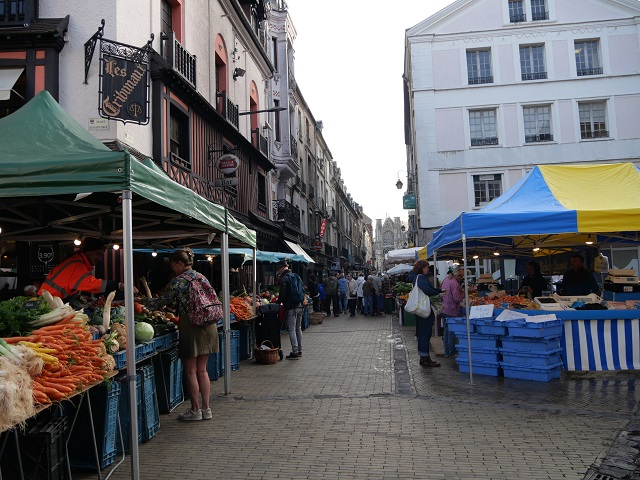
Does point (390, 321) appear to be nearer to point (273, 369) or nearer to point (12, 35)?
point (273, 369)

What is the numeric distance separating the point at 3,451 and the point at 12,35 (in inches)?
393

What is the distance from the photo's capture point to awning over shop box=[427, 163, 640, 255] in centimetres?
782

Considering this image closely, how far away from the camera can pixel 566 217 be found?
309 inches

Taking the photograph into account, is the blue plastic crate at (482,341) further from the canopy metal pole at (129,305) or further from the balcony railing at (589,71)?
the balcony railing at (589,71)

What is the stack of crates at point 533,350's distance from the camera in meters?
8.12

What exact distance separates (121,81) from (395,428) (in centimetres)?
887

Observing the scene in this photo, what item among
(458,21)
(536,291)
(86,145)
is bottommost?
(536,291)

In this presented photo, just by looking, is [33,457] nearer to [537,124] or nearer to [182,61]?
[182,61]

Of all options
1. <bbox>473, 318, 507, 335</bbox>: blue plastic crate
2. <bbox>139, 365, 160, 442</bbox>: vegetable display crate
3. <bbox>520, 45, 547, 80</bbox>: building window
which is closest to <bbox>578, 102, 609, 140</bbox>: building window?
<bbox>520, 45, 547, 80</bbox>: building window

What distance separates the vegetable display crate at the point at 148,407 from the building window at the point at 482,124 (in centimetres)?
2600

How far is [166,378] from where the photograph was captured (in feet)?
22.2

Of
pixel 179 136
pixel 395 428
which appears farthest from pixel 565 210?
pixel 179 136

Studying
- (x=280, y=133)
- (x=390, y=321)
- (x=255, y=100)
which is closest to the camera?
(x=390, y=321)

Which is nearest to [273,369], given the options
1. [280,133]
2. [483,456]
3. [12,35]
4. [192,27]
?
[483,456]
